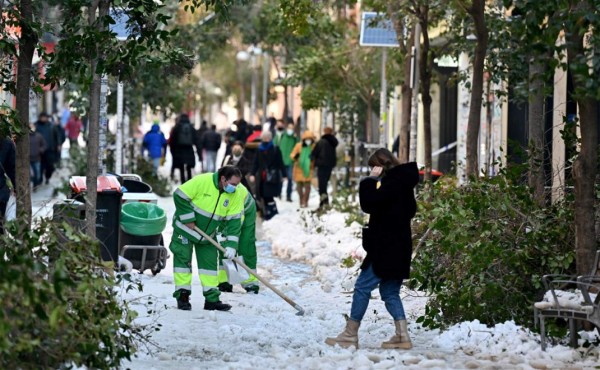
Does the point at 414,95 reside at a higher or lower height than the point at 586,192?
higher

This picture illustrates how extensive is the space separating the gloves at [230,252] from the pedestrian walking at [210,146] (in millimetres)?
24852

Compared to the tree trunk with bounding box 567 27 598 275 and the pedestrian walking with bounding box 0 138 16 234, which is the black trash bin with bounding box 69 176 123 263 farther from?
the tree trunk with bounding box 567 27 598 275

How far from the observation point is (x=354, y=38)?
34438 millimetres

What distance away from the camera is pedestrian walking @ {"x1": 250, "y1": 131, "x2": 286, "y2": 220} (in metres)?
25.6

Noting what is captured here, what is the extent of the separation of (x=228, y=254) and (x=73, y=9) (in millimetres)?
2884

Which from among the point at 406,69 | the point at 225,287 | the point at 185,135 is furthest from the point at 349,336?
the point at 185,135

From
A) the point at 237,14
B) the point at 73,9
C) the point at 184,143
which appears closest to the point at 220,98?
the point at 237,14

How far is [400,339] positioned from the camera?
421 inches

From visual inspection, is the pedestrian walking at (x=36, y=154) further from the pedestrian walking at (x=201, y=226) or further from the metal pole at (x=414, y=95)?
the pedestrian walking at (x=201, y=226)

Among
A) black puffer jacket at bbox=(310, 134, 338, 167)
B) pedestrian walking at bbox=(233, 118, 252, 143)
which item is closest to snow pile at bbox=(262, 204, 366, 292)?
black puffer jacket at bbox=(310, 134, 338, 167)

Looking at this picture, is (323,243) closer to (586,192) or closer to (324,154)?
(586,192)

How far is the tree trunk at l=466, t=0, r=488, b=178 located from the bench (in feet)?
18.3

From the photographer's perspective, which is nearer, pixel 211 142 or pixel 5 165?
pixel 5 165

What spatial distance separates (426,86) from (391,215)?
32.2 ft
